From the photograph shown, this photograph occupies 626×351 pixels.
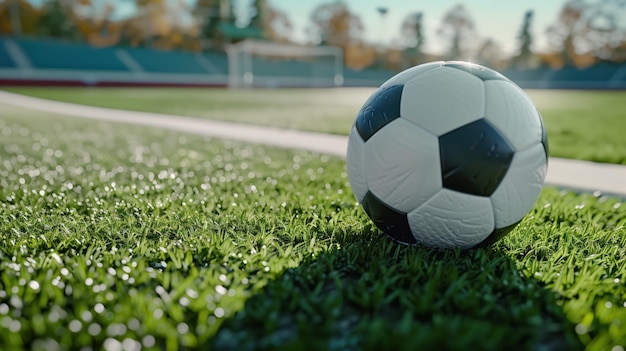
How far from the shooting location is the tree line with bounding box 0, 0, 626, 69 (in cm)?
5016

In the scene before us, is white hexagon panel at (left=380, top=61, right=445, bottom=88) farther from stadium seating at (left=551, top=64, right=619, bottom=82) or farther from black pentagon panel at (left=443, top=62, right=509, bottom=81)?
stadium seating at (left=551, top=64, right=619, bottom=82)

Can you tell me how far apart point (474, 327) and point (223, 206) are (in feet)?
7.52

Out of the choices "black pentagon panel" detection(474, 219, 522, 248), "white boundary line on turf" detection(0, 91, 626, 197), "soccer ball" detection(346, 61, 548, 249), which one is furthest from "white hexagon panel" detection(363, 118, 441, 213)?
"white boundary line on turf" detection(0, 91, 626, 197)

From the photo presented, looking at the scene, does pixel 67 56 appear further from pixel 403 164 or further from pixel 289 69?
pixel 403 164

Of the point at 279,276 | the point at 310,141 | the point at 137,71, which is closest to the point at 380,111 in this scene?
the point at 279,276

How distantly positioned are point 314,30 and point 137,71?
95.4 feet

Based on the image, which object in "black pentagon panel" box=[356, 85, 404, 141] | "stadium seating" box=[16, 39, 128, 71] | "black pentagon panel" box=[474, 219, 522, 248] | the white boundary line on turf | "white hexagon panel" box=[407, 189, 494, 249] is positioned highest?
"black pentagon panel" box=[356, 85, 404, 141]

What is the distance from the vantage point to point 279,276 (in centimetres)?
227

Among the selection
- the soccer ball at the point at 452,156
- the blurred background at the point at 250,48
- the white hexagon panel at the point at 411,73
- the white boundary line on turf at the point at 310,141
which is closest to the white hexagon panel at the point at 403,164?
the soccer ball at the point at 452,156

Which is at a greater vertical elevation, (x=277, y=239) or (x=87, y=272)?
(x=87, y=272)

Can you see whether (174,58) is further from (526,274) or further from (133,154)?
(526,274)

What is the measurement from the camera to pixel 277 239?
2.87m

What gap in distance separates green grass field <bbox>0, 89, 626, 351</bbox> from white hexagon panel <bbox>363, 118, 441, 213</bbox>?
0.31 metres

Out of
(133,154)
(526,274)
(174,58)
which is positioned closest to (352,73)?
(174,58)
